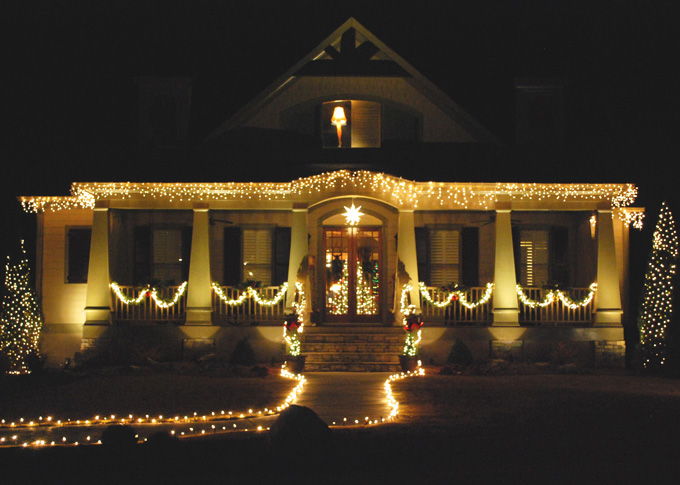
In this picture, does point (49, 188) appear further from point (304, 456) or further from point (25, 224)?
point (304, 456)

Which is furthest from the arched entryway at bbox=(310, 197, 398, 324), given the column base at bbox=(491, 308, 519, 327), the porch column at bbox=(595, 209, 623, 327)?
the porch column at bbox=(595, 209, 623, 327)

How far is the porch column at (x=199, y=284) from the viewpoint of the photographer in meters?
22.1

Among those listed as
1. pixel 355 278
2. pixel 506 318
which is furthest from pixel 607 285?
pixel 355 278

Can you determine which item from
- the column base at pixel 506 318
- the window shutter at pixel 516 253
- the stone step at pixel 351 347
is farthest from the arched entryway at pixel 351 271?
the window shutter at pixel 516 253

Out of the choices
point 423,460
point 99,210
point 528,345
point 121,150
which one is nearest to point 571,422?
point 423,460

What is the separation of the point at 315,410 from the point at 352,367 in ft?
20.8

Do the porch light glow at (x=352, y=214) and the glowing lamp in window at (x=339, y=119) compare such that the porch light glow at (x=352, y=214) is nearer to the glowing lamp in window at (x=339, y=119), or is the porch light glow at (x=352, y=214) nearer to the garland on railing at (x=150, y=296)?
the glowing lamp in window at (x=339, y=119)

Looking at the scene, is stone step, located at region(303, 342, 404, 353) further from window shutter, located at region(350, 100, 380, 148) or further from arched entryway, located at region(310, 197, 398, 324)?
window shutter, located at region(350, 100, 380, 148)

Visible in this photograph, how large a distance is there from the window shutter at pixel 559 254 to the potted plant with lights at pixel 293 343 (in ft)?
24.0

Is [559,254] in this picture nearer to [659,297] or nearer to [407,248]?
[659,297]

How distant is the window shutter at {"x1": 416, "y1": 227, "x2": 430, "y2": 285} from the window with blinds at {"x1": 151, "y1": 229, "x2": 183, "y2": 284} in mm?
6198

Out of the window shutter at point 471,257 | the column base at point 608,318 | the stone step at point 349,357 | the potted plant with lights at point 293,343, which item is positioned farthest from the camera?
the window shutter at point 471,257

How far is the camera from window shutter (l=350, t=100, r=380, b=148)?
23.4 m

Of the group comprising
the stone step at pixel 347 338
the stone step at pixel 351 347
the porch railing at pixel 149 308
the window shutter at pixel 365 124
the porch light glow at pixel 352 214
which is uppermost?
the window shutter at pixel 365 124
